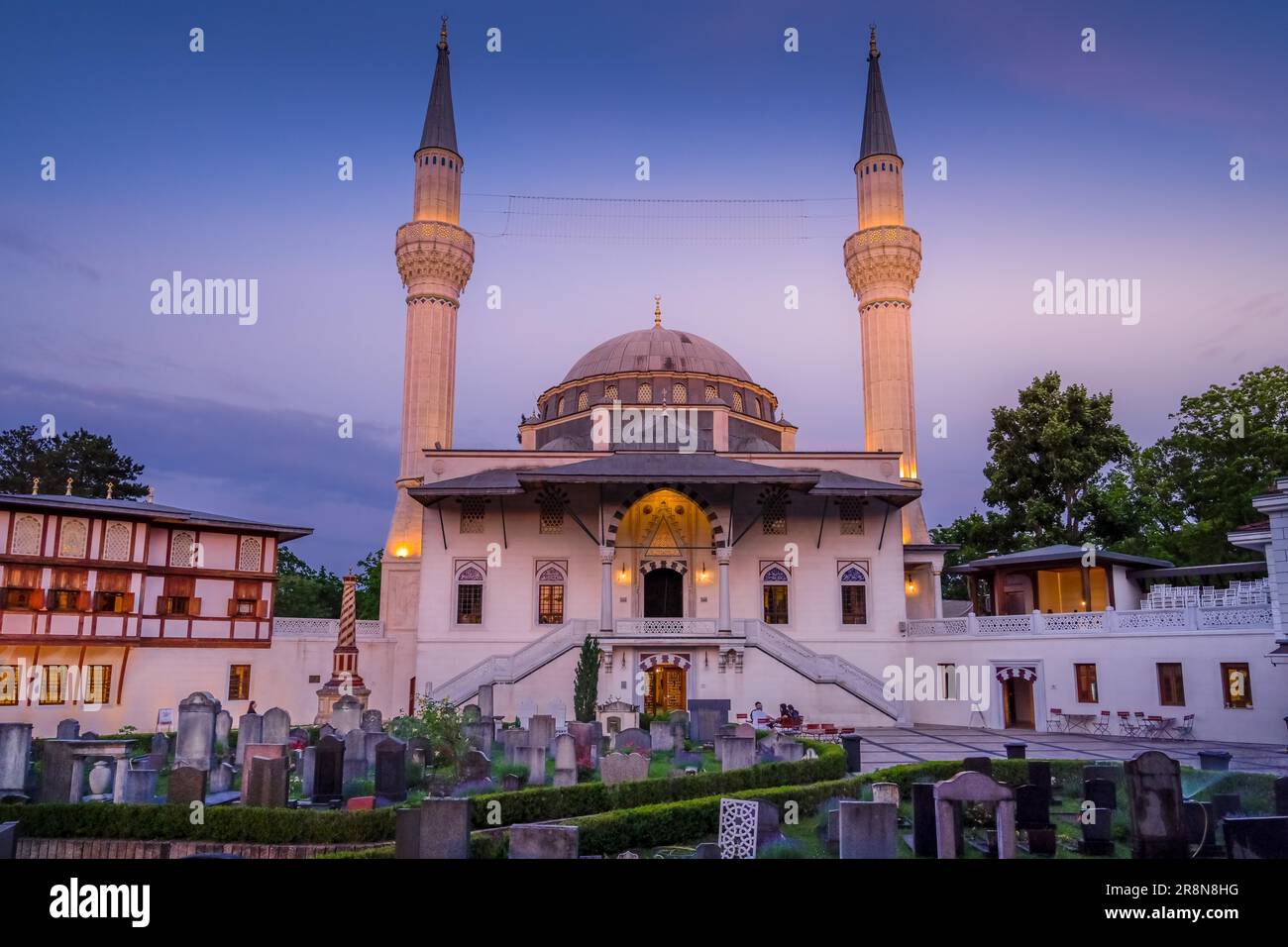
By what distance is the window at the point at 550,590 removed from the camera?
28953mm

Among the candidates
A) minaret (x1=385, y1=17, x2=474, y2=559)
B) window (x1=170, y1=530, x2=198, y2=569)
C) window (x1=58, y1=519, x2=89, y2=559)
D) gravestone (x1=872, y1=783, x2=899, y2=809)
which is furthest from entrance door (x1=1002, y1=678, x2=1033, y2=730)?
window (x1=58, y1=519, x2=89, y2=559)

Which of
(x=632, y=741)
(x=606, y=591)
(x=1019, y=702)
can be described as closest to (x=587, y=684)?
(x=606, y=591)

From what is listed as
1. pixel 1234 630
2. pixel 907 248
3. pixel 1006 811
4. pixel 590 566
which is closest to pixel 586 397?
pixel 590 566

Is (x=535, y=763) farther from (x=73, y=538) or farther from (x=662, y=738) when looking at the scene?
(x=73, y=538)

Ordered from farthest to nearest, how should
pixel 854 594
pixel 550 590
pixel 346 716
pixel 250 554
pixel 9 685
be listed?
pixel 854 594 < pixel 550 590 < pixel 250 554 < pixel 9 685 < pixel 346 716

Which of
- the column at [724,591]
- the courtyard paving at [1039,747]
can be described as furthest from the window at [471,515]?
the courtyard paving at [1039,747]

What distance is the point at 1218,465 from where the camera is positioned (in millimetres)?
32594

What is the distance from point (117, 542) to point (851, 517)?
21322 mm

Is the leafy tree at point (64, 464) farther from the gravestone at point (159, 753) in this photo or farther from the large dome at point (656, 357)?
the gravestone at point (159, 753)

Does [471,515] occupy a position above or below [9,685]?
above

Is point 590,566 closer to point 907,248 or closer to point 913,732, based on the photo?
point 913,732

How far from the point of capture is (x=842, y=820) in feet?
26.3

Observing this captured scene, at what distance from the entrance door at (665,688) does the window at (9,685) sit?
1598cm

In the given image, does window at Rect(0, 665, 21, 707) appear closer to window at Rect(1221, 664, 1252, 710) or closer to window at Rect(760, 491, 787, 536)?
window at Rect(760, 491, 787, 536)
